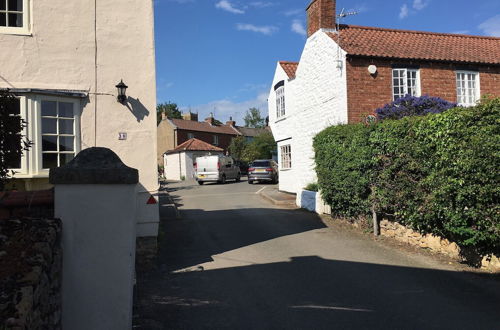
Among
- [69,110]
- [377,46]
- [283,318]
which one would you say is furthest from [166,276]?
[377,46]

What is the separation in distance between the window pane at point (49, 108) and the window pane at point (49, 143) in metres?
0.45

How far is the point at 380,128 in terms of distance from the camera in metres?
9.10

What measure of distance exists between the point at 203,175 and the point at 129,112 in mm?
21822

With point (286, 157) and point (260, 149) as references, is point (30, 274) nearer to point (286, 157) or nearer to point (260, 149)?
point (286, 157)

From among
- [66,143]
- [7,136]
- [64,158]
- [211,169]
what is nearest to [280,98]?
[211,169]

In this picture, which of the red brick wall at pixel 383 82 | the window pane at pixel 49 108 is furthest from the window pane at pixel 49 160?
the red brick wall at pixel 383 82

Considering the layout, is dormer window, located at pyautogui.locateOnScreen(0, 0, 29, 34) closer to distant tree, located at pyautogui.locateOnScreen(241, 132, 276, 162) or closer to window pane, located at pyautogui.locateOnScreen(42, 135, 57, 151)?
window pane, located at pyautogui.locateOnScreen(42, 135, 57, 151)

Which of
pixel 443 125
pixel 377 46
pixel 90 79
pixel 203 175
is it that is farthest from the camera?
pixel 203 175

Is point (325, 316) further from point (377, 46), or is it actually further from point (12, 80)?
point (377, 46)

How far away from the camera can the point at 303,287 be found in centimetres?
630

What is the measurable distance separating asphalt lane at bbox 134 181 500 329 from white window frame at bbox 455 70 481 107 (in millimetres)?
8772

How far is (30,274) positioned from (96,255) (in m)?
0.91

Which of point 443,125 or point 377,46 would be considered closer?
point 443,125

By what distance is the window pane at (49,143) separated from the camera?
7.44 metres
